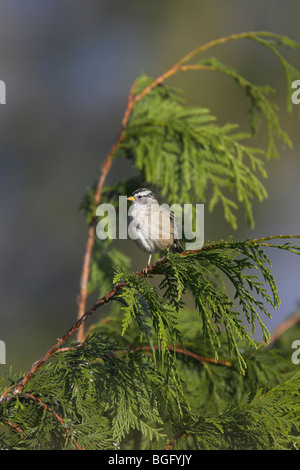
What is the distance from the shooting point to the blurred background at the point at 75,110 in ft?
23.8

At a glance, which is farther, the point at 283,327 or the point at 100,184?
the point at 283,327

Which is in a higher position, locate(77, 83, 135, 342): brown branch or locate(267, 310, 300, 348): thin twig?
locate(77, 83, 135, 342): brown branch

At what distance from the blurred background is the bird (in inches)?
142

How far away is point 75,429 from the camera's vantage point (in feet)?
5.86

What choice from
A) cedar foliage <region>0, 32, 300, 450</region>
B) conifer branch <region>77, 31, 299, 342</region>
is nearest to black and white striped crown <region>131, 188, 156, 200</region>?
conifer branch <region>77, 31, 299, 342</region>

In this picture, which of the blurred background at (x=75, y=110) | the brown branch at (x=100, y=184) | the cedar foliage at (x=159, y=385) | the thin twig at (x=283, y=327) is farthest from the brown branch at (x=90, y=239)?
the blurred background at (x=75, y=110)

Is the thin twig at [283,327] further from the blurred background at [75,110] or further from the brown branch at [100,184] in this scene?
the blurred background at [75,110]

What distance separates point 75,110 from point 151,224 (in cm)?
567

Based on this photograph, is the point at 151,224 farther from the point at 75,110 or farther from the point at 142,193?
the point at 75,110

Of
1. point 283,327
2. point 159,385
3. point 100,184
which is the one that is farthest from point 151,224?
A: point 159,385

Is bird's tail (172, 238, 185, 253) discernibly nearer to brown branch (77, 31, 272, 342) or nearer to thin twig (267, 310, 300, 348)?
brown branch (77, 31, 272, 342)

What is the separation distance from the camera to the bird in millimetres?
3158

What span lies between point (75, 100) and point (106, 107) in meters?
0.48

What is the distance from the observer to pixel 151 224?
10.6 feet
